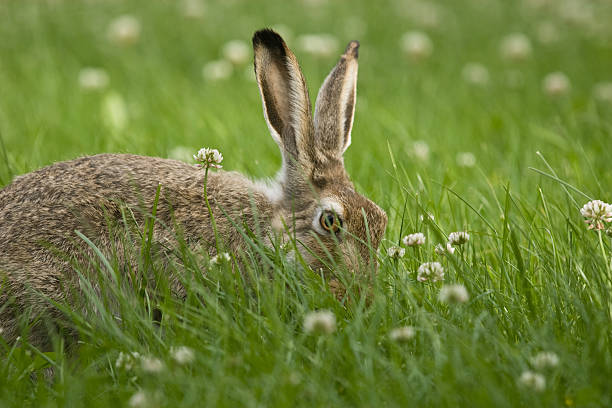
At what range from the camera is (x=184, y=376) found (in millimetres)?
2895

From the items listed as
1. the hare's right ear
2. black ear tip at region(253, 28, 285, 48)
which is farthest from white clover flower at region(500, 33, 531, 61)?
black ear tip at region(253, 28, 285, 48)

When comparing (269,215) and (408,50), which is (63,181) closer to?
(269,215)

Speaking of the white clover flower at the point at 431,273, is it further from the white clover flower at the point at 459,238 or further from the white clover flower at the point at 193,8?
the white clover flower at the point at 193,8

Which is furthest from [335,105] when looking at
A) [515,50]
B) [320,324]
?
[515,50]

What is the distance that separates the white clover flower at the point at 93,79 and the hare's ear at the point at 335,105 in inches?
162

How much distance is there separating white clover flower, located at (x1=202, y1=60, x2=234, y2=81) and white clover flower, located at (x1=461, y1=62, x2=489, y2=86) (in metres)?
3.20

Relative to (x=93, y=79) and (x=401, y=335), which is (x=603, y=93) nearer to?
(x=93, y=79)

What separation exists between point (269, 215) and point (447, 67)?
5.95 metres

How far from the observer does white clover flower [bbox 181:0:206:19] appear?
1080cm

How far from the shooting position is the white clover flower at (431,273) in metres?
3.66

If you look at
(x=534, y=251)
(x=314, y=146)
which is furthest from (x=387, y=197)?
(x=534, y=251)

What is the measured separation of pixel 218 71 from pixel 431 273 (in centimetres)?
546

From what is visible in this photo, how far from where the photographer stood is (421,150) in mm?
6332

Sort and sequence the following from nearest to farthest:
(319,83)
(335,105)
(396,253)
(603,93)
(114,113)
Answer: (396,253), (335,105), (114,113), (603,93), (319,83)
